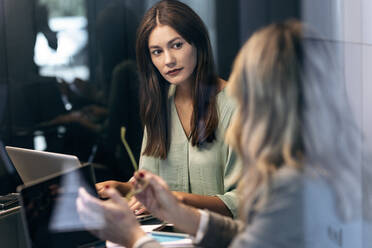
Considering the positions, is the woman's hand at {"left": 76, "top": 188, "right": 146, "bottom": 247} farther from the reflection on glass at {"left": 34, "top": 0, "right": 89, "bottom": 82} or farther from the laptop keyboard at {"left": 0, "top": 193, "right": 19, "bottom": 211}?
the reflection on glass at {"left": 34, "top": 0, "right": 89, "bottom": 82}

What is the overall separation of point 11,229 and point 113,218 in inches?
33.9

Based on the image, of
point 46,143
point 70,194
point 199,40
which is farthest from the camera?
point 46,143

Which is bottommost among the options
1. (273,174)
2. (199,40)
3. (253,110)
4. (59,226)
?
(59,226)

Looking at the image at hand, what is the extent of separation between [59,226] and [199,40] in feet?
2.02

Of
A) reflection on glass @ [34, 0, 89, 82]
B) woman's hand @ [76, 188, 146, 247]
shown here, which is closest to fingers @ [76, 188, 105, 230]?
woman's hand @ [76, 188, 146, 247]

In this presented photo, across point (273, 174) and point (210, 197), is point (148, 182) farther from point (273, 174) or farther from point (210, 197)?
point (273, 174)

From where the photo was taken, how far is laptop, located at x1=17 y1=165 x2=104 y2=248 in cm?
121

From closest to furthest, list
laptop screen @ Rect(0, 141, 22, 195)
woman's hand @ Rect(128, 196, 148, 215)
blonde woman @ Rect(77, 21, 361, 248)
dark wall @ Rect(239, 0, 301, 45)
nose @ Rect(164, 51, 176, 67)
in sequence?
blonde woman @ Rect(77, 21, 361, 248) < dark wall @ Rect(239, 0, 301, 45) < woman's hand @ Rect(128, 196, 148, 215) < nose @ Rect(164, 51, 176, 67) < laptop screen @ Rect(0, 141, 22, 195)

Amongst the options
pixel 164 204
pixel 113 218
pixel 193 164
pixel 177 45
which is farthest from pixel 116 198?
pixel 177 45

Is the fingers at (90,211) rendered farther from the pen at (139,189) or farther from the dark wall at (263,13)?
the dark wall at (263,13)

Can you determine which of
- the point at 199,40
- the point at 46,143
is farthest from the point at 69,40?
the point at 199,40

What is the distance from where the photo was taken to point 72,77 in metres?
2.17

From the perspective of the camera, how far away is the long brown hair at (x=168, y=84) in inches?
54.1

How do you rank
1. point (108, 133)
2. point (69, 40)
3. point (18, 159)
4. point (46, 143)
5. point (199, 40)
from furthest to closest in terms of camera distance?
point (108, 133) → point (46, 143) → point (69, 40) → point (18, 159) → point (199, 40)
